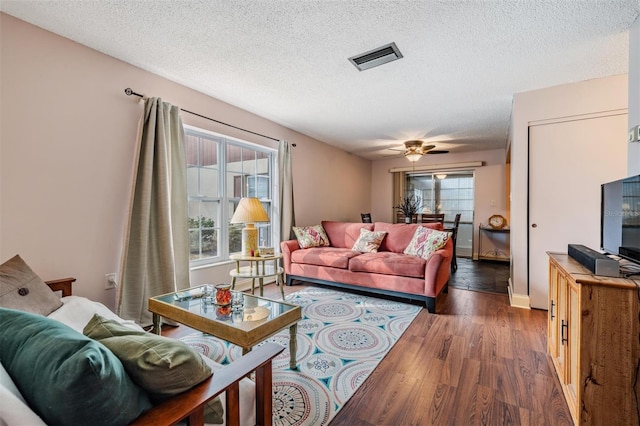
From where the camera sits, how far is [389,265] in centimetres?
335

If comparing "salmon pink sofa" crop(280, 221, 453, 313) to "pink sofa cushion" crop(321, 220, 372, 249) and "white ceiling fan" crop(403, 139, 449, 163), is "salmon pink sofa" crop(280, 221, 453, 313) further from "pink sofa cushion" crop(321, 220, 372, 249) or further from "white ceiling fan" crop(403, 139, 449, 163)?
→ "white ceiling fan" crop(403, 139, 449, 163)

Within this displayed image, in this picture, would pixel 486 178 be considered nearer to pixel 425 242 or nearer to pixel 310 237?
pixel 425 242

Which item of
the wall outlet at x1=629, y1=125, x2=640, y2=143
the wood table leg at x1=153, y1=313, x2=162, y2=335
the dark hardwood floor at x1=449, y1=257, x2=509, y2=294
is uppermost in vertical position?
the wall outlet at x1=629, y1=125, x2=640, y2=143

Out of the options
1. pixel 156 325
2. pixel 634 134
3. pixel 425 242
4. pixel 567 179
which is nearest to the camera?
pixel 634 134

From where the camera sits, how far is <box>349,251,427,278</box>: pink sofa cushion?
3.19 meters

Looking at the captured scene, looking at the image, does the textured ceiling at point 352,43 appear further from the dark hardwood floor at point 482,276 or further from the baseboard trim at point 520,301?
the dark hardwood floor at point 482,276

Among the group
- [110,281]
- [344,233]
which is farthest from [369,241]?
[110,281]

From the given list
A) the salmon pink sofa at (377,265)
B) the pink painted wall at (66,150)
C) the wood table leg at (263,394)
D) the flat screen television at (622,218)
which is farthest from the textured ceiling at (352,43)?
the wood table leg at (263,394)

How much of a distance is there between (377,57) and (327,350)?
240 cm

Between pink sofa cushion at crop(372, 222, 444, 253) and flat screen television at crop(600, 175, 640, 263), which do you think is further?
pink sofa cushion at crop(372, 222, 444, 253)

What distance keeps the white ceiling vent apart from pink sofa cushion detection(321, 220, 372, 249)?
2439 millimetres

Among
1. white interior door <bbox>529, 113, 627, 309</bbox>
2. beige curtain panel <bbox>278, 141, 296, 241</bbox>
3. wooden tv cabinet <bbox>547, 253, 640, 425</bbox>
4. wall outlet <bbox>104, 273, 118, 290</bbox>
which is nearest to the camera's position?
wooden tv cabinet <bbox>547, 253, 640, 425</bbox>

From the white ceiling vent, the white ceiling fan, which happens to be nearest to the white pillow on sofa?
the white ceiling vent

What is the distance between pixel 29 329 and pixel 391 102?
3.57 metres
